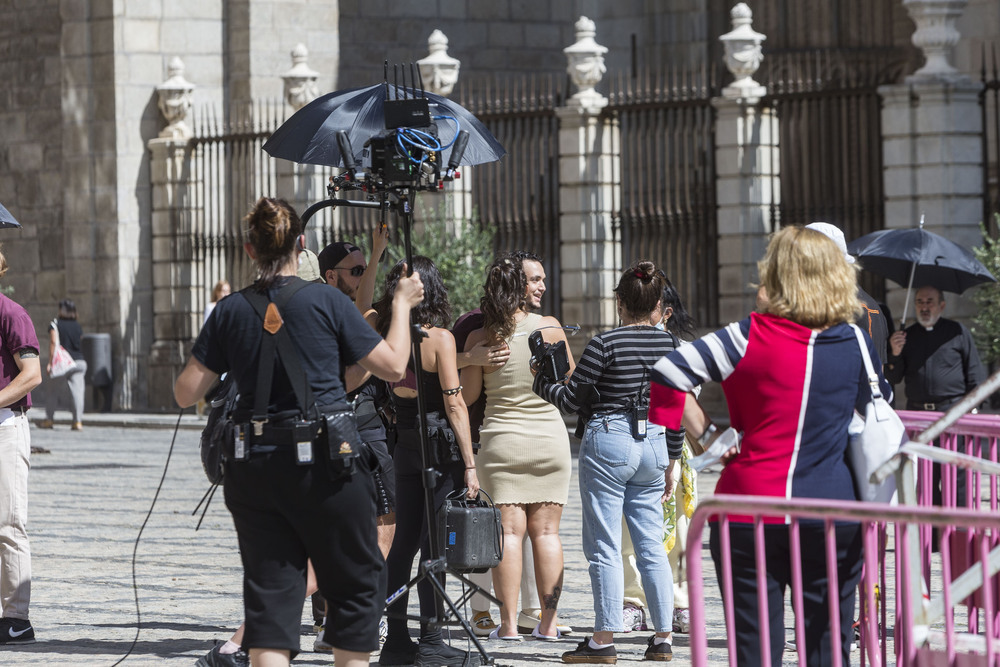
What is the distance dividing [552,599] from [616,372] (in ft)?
3.56

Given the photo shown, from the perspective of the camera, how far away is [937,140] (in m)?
18.8

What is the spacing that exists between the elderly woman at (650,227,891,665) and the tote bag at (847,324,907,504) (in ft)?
0.11

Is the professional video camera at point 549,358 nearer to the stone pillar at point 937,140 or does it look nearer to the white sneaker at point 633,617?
the white sneaker at point 633,617

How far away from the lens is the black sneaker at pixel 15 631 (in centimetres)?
793

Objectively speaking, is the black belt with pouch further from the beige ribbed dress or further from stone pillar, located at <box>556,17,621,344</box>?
stone pillar, located at <box>556,17,621,344</box>

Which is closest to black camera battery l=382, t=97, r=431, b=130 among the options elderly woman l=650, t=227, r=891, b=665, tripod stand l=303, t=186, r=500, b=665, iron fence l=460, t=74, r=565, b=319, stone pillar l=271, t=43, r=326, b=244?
tripod stand l=303, t=186, r=500, b=665

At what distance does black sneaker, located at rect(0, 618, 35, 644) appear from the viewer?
7926 mm

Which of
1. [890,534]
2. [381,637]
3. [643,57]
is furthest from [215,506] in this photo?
[643,57]

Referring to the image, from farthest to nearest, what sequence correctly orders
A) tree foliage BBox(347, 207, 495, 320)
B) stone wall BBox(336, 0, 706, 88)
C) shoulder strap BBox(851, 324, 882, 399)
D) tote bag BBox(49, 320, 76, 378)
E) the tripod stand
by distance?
stone wall BBox(336, 0, 706, 88) < tree foliage BBox(347, 207, 495, 320) < tote bag BBox(49, 320, 76, 378) < the tripod stand < shoulder strap BBox(851, 324, 882, 399)

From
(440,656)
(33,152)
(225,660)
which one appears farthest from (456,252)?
(225,660)

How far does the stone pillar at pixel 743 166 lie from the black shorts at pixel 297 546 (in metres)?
15.0

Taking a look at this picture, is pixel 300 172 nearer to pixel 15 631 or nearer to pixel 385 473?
pixel 15 631

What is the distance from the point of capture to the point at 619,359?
25.1 feet

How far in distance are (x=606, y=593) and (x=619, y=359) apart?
3.22 ft
